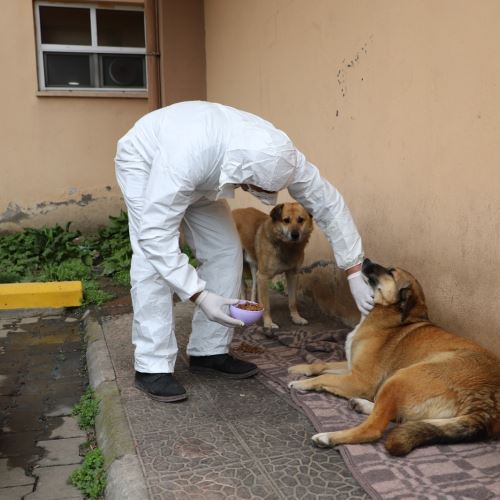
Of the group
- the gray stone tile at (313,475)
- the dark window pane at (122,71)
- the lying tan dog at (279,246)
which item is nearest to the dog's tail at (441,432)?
the gray stone tile at (313,475)

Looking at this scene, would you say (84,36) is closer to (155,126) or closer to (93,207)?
(93,207)

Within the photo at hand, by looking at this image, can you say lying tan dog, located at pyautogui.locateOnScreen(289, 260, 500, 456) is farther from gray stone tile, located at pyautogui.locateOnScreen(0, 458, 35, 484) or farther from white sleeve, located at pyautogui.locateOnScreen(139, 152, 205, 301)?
gray stone tile, located at pyautogui.locateOnScreen(0, 458, 35, 484)

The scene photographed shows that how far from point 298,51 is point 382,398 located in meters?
3.66

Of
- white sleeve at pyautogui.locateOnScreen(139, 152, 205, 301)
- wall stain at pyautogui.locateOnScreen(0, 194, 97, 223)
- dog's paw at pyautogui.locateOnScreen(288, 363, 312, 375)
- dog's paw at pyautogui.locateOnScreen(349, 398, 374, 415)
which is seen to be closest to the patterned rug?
dog's paw at pyautogui.locateOnScreen(349, 398, 374, 415)

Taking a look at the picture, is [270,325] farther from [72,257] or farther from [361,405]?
[72,257]

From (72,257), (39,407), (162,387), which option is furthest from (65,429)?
(72,257)

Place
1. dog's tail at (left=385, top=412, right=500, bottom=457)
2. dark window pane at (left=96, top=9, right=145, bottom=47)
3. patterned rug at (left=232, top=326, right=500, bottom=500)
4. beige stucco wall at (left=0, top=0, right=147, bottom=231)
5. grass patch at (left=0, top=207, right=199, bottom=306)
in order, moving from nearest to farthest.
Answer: patterned rug at (left=232, top=326, right=500, bottom=500) → dog's tail at (left=385, top=412, right=500, bottom=457) → grass patch at (left=0, top=207, right=199, bottom=306) → beige stucco wall at (left=0, top=0, right=147, bottom=231) → dark window pane at (left=96, top=9, right=145, bottom=47)

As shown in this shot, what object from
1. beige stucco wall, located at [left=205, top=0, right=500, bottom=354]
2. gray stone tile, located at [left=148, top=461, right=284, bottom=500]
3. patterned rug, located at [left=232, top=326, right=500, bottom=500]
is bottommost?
gray stone tile, located at [left=148, top=461, right=284, bottom=500]

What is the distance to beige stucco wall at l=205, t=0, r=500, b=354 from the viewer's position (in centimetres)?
324

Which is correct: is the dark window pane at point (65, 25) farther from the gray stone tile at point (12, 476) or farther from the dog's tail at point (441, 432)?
the dog's tail at point (441, 432)

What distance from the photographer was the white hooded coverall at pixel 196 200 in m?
2.96

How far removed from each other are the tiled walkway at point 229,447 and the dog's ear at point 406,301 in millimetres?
841

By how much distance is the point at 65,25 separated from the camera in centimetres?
945

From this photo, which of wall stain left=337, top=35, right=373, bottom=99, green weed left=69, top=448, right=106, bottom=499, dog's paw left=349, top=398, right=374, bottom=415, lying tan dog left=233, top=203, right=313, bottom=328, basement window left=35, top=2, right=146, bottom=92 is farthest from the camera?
basement window left=35, top=2, right=146, bottom=92
